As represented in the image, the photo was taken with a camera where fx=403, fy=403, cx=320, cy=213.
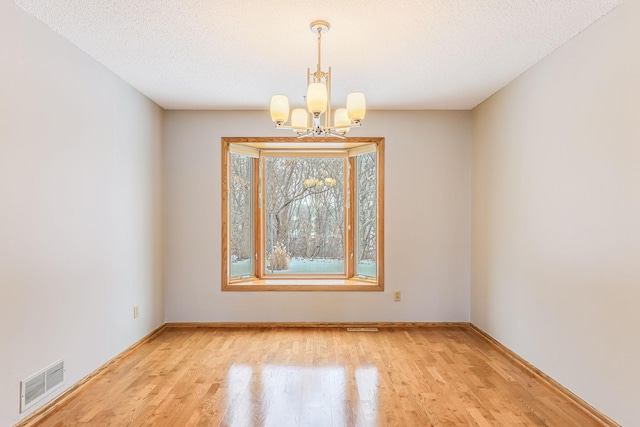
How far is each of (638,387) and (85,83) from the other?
4.07 metres

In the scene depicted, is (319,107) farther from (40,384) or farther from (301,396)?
(40,384)

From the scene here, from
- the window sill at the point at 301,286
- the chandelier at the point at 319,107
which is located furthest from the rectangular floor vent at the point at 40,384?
the chandelier at the point at 319,107

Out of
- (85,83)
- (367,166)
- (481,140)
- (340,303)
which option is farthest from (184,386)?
(481,140)

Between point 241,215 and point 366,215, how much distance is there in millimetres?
1536

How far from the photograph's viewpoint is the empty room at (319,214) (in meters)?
2.39

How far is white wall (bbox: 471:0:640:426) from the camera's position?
2262 millimetres

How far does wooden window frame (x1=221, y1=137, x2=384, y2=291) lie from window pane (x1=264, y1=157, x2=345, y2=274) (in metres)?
0.10

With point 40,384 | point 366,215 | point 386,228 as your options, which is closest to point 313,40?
point 386,228

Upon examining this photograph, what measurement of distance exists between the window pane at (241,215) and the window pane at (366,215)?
1338 millimetres

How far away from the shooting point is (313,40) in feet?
9.15

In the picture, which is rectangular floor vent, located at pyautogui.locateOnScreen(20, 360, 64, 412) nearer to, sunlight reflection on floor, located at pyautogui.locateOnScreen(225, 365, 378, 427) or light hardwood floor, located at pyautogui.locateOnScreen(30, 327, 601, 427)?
light hardwood floor, located at pyautogui.locateOnScreen(30, 327, 601, 427)

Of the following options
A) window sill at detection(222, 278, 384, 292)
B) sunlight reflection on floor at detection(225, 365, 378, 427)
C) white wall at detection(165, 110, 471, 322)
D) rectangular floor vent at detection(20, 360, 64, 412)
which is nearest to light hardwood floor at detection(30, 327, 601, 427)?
sunlight reflection on floor at detection(225, 365, 378, 427)

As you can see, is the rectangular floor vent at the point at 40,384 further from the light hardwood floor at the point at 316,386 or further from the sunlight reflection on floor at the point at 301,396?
the sunlight reflection on floor at the point at 301,396

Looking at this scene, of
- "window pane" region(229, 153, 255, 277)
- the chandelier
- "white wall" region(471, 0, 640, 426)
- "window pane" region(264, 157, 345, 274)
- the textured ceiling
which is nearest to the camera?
"white wall" region(471, 0, 640, 426)
